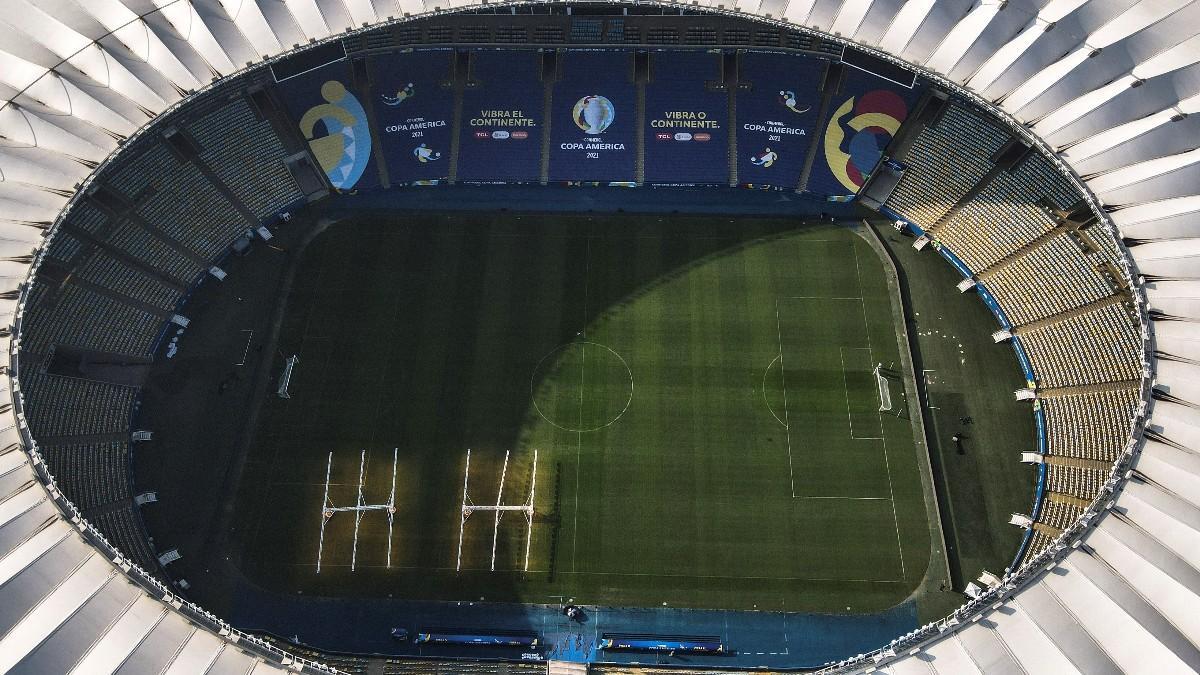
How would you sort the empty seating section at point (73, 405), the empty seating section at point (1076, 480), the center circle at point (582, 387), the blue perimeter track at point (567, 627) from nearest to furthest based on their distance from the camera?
the blue perimeter track at point (567, 627)
the empty seating section at point (1076, 480)
the empty seating section at point (73, 405)
the center circle at point (582, 387)

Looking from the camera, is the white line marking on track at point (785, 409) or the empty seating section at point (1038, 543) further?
the white line marking on track at point (785, 409)

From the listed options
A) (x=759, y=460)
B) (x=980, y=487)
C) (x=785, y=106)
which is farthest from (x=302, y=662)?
(x=785, y=106)

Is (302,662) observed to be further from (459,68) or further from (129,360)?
(459,68)

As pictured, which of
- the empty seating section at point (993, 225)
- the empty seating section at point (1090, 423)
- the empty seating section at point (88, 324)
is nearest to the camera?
the empty seating section at point (1090, 423)

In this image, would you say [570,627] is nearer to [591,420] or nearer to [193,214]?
[591,420]

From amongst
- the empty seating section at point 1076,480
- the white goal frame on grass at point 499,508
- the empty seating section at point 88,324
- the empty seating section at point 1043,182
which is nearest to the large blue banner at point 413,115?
the empty seating section at point 88,324

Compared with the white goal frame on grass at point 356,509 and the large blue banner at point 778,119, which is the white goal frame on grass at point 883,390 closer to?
the large blue banner at point 778,119

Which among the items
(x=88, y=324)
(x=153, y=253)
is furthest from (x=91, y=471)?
(x=153, y=253)
